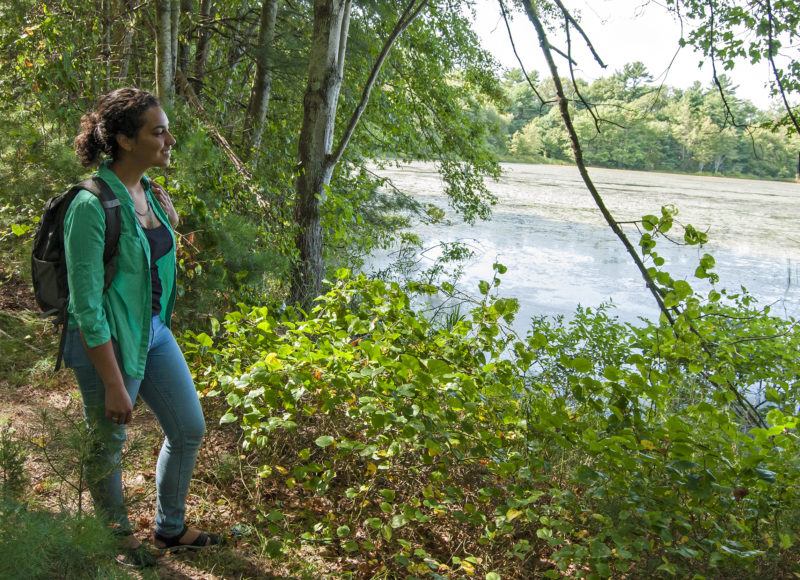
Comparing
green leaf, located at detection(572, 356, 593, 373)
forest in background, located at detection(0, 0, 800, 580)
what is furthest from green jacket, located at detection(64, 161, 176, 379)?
green leaf, located at detection(572, 356, 593, 373)

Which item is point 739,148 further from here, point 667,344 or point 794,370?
point 667,344

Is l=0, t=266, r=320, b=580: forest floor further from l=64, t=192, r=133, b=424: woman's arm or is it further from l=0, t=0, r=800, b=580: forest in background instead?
l=64, t=192, r=133, b=424: woman's arm

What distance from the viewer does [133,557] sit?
76.1 inches

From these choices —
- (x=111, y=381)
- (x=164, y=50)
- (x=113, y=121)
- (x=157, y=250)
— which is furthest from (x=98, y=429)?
(x=164, y=50)

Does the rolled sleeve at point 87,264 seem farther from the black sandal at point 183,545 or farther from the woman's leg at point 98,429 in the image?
the black sandal at point 183,545

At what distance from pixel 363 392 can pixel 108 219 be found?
68.1 inches

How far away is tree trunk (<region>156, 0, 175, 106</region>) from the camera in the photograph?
12.2 ft

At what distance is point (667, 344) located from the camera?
2.32m

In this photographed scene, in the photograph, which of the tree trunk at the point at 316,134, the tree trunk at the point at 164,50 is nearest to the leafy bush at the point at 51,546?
the tree trunk at the point at 316,134

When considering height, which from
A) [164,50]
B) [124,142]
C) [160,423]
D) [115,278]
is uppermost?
[164,50]

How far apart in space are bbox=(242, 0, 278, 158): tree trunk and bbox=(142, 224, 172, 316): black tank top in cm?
392

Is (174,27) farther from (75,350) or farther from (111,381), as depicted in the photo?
(111,381)

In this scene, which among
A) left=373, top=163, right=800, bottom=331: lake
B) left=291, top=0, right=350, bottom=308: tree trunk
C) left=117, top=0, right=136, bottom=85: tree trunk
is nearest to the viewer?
left=291, top=0, right=350, bottom=308: tree trunk

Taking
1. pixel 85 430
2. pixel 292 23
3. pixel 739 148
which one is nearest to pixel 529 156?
pixel 739 148
